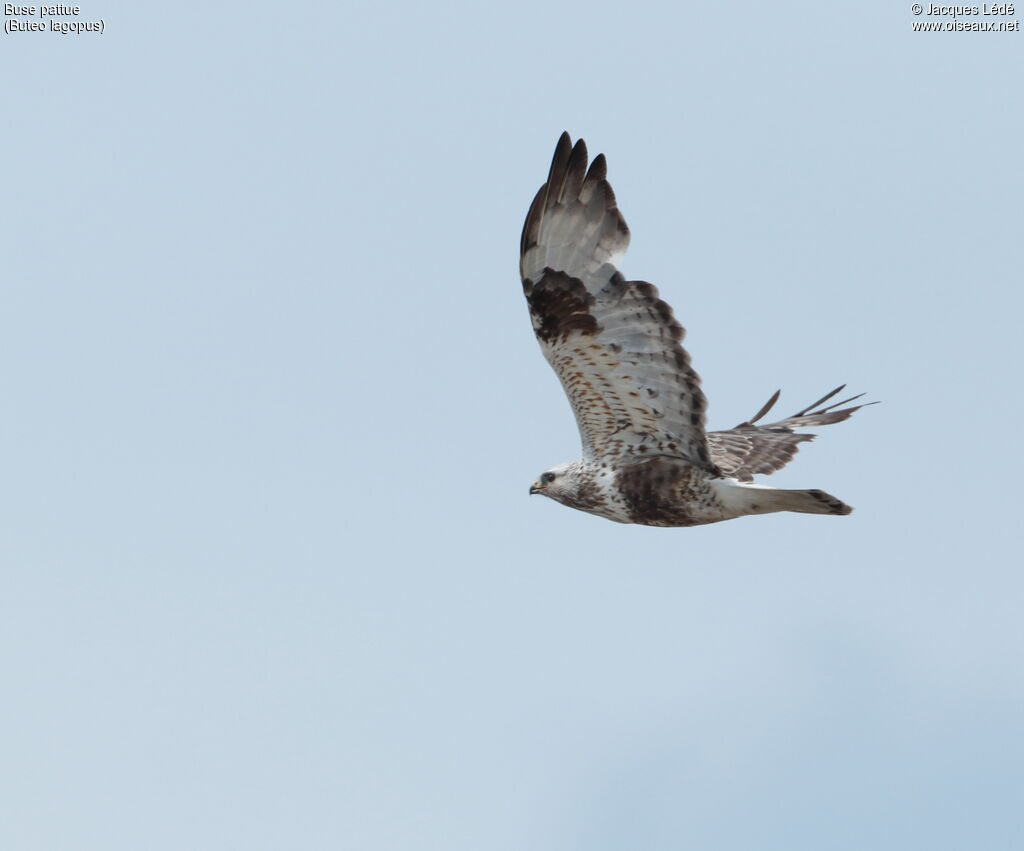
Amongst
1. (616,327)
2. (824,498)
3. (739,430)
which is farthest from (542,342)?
(739,430)

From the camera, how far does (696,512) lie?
13.3 meters

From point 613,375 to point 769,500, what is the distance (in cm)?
154

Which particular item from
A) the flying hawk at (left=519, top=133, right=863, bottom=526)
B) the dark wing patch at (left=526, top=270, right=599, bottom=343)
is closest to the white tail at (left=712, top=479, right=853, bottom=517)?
the flying hawk at (left=519, top=133, right=863, bottom=526)

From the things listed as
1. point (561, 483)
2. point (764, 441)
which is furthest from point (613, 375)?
point (764, 441)

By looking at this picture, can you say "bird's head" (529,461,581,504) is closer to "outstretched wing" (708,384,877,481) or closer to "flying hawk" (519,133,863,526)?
"flying hawk" (519,133,863,526)

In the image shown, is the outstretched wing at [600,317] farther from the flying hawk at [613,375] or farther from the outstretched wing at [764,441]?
the outstretched wing at [764,441]

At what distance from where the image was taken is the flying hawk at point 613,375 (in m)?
12.4

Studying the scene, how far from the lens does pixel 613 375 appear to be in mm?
12828

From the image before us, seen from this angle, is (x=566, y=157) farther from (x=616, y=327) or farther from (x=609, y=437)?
(x=609, y=437)

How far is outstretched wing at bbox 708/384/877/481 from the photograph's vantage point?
15.2 metres

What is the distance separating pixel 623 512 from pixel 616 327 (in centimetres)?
174

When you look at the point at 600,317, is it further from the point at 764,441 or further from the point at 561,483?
the point at 764,441

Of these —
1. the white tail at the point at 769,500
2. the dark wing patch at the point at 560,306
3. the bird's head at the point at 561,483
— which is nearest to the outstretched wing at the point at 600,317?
the dark wing patch at the point at 560,306

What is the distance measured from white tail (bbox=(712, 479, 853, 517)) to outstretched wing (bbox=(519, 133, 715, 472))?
30 cm
